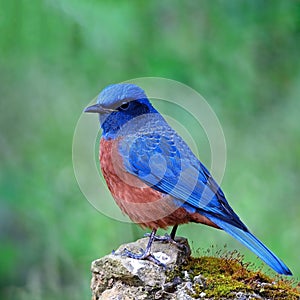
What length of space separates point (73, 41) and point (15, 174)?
1.53 meters

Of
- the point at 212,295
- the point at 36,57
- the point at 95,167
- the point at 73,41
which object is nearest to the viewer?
the point at 212,295

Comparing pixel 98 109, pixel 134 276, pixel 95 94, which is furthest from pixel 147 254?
pixel 95 94

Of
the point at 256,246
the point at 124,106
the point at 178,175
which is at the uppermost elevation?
the point at 124,106

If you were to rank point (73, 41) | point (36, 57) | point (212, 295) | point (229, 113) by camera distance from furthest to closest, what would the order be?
point (229, 113) < point (36, 57) < point (73, 41) < point (212, 295)

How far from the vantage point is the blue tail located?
16.0 ft

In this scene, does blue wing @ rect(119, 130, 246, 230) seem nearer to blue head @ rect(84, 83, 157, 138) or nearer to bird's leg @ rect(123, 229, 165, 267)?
blue head @ rect(84, 83, 157, 138)

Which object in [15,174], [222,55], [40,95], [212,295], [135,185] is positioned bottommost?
[212,295]

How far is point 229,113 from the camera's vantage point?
9.08 m

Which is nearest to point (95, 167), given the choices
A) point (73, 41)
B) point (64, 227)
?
point (64, 227)

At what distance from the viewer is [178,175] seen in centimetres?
548

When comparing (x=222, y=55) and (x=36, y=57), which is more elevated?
(x=222, y=55)

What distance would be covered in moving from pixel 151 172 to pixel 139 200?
0.22 metres

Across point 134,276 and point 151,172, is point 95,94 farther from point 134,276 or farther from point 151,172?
point 134,276

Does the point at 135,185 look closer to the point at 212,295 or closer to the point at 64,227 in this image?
the point at 212,295
